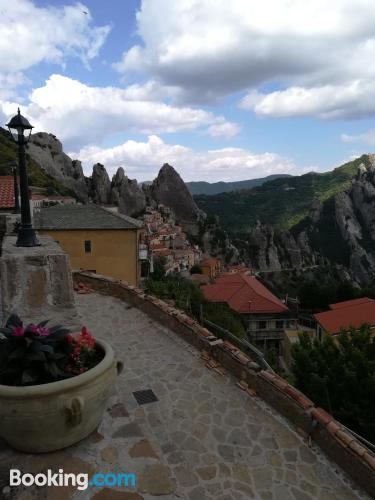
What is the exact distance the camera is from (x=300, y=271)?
85.8m

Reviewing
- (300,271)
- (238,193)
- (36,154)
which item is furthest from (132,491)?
(238,193)

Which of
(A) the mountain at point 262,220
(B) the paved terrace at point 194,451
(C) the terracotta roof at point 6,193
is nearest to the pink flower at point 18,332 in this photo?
(B) the paved terrace at point 194,451

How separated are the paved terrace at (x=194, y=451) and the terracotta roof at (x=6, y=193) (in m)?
9.74

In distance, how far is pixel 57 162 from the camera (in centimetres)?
7525

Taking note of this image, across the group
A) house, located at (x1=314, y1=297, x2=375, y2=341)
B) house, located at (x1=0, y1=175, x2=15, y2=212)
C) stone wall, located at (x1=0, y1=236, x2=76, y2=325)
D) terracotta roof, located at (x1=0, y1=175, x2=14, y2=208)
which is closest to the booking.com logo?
stone wall, located at (x1=0, y1=236, x2=76, y2=325)

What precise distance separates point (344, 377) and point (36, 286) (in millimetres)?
12698

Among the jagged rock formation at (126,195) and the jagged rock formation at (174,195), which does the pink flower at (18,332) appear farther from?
the jagged rock formation at (174,195)

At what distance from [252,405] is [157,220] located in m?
76.7

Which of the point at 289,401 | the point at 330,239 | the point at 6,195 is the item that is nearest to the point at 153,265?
the point at 6,195

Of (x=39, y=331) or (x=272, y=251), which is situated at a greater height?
(x=39, y=331)

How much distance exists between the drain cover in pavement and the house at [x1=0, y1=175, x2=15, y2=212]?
10.1 metres

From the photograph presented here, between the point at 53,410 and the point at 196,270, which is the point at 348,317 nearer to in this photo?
the point at 53,410

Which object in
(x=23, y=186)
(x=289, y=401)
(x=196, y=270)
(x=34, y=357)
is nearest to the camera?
(x=34, y=357)

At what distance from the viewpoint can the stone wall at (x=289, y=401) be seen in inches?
143
